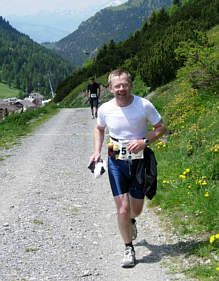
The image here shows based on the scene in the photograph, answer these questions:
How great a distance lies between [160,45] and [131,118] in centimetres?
2056

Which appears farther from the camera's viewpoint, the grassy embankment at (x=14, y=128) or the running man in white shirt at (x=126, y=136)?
the grassy embankment at (x=14, y=128)

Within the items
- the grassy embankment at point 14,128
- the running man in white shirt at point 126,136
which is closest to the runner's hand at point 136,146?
the running man in white shirt at point 126,136

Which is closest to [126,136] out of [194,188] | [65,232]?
[65,232]

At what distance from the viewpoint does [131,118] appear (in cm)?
421

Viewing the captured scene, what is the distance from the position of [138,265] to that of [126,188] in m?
0.91

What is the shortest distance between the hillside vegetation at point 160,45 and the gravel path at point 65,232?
241 inches

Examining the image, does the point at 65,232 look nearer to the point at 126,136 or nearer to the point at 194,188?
the point at 126,136

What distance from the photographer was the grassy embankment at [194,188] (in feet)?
14.0

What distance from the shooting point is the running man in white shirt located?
421 centimetres

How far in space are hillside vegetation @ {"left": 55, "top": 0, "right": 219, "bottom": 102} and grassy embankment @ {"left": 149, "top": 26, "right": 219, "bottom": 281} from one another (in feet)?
12.2

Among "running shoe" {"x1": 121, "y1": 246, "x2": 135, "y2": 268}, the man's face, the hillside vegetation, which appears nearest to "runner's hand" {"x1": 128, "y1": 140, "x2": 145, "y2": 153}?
the man's face

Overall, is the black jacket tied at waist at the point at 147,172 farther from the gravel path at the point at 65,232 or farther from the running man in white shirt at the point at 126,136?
the gravel path at the point at 65,232

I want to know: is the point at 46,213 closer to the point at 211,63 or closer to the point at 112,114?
the point at 112,114

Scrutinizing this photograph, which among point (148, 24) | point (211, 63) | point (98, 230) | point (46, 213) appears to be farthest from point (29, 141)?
point (148, 24)
